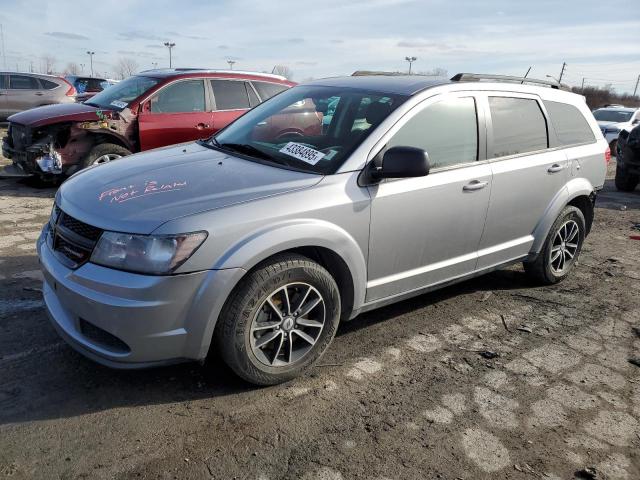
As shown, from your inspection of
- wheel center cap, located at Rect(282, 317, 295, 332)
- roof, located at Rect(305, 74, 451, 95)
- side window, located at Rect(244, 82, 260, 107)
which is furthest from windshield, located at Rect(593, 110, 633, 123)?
wheel center cap, located at Rect(282, 317, 295, 332)

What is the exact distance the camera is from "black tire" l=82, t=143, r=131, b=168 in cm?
745

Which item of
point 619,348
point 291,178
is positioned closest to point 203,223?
point 291,178

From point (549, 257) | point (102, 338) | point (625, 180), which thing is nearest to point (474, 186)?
point (549, 257)

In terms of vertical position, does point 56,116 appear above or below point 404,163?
below

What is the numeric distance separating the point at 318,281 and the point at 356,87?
1.62 meters

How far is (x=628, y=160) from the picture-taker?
9852 millimetres

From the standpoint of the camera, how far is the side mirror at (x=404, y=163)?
315cm

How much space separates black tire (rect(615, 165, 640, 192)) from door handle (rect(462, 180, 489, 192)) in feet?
25.3

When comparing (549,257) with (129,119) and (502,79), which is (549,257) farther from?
(129,119)

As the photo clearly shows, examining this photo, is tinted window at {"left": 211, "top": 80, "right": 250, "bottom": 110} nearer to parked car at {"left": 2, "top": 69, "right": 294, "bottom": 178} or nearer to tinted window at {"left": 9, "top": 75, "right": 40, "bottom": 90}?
parked car at {"left": 2, "top": 69, "right": 294, "bottom": 178}

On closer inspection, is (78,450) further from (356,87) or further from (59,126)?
(59,126)

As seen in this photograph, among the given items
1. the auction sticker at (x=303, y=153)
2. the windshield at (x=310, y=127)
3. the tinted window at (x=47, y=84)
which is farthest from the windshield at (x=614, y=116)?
the tinted window at (x=47, y=84)

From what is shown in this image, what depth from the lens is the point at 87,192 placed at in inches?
122

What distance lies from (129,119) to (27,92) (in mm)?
9387
